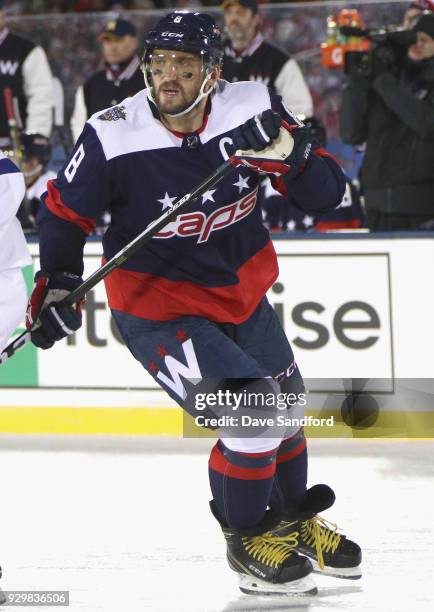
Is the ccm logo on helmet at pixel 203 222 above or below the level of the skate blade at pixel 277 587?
above

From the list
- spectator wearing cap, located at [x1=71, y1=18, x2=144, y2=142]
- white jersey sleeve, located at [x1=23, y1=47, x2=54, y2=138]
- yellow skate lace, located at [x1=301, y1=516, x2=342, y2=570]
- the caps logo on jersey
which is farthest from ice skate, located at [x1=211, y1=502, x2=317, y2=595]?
white jersey sleeve, located at [x1=23, y1=47, x2=54, y2=138]

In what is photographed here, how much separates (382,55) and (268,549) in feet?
8.43

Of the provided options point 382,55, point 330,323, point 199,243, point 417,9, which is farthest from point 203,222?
point 417,9

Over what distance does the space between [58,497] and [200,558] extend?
2.86 feet

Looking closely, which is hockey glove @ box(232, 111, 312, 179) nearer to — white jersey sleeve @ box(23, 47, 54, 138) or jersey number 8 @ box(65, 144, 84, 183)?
jersey number 8 @ box(65, 144, 84, 183)

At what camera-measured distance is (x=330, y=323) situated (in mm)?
4953

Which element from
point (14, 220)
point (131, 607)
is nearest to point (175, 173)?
point (14, 220)

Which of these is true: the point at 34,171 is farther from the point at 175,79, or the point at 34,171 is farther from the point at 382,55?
the point at 175,79

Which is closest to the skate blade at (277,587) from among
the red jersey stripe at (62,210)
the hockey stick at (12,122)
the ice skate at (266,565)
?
the ice skate at (266,565)

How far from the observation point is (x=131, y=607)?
3.09 meters

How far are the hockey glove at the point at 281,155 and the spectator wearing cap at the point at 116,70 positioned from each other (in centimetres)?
301

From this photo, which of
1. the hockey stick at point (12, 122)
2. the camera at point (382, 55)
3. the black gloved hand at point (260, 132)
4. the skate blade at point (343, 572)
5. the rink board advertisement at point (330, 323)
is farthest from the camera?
the hockey stick at point (12, 122)

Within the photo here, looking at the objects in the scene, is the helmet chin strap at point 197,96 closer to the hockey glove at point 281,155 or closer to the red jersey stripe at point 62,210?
the hockey glove at point 281,155

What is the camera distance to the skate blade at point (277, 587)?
126 inches
